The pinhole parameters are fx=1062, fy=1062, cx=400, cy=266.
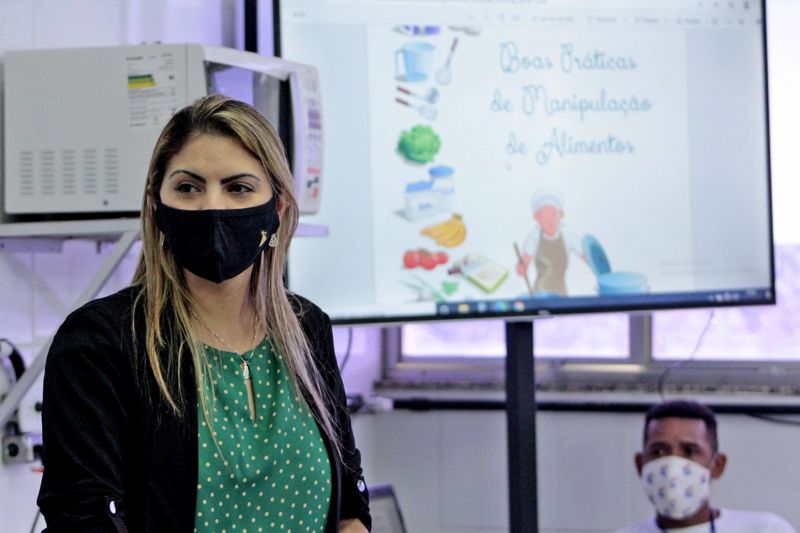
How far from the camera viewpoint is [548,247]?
2691 millimetres

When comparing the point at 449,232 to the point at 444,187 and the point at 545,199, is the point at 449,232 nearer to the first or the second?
the point at 444,187

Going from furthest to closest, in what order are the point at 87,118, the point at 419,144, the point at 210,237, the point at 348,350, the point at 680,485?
1. the point at 348,350
2. the point at 680,485
3. the point at 419,144
4. the point at 87,118
5. the point at 210,237

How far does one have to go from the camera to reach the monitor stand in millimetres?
2676

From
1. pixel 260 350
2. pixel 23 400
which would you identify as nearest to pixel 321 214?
pixel 23 400

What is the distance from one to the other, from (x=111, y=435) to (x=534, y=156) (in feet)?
5.43

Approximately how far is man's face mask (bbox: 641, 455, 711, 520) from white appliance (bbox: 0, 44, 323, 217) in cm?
158

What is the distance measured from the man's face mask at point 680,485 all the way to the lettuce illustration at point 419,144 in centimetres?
100

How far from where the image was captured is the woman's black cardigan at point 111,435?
4.00 ft

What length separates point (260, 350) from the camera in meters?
1.46

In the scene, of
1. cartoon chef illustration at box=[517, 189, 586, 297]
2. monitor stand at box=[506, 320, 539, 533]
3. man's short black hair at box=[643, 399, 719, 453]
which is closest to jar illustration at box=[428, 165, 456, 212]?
cartoon chef illustration at box=[517, 189, 586, 297]

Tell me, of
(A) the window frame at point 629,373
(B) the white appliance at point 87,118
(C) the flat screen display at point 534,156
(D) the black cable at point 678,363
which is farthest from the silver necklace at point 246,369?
(D) the black cable at point 678,363

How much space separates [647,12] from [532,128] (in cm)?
44

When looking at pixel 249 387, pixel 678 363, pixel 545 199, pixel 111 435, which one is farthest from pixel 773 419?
pixel 111 435

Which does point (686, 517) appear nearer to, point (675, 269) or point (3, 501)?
point (675, 269)
